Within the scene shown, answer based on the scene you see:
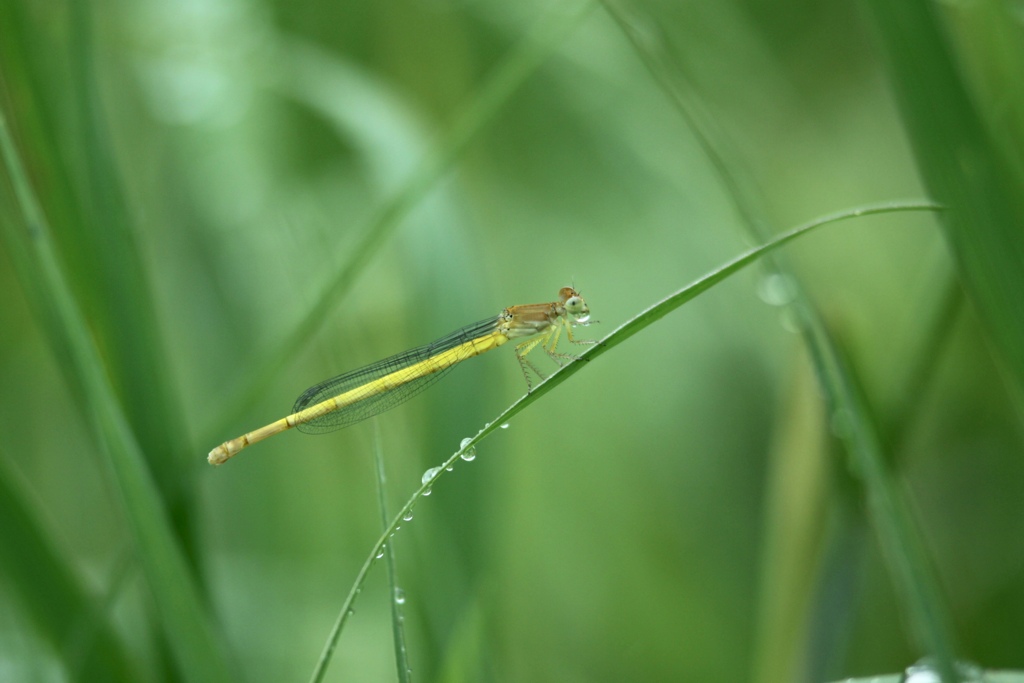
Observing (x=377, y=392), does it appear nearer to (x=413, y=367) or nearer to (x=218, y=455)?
(x=413, y=367)

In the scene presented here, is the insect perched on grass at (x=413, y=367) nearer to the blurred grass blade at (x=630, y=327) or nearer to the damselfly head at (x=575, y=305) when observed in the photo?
the damselfly head at (x=575, y=305)

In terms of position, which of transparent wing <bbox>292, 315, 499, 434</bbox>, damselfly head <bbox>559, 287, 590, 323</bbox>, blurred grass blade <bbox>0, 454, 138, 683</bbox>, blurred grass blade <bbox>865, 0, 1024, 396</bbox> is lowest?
blurred grass blade <bbox>0, 454, 138, 683</bbox>

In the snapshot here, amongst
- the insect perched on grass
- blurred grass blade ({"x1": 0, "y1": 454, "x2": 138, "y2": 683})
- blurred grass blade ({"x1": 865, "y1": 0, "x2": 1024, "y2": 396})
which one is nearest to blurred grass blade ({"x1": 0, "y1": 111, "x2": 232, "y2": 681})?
blurred grass blade ({"x1": 0, "y1": 454, "x2": 138, "y2": 683})

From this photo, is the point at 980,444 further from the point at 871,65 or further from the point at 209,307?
the point at 209,307

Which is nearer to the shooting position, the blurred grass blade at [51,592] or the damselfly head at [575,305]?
the blurred grass blade at [51,592]

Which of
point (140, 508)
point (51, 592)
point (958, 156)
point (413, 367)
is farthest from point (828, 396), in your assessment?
point (51, 592)

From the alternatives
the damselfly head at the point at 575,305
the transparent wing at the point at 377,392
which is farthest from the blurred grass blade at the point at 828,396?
the transparent wing at the point at 377,392

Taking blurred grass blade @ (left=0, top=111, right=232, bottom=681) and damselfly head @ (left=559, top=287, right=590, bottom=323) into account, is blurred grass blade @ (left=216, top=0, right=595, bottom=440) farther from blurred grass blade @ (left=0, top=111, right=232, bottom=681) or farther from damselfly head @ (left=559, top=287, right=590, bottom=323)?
damselfly head @ (left=559, top=287, right=590, bottom=323)
